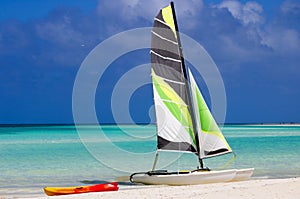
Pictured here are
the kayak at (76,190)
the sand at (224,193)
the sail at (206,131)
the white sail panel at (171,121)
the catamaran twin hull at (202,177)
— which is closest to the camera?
the sand at (224,193)

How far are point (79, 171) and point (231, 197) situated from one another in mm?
13164

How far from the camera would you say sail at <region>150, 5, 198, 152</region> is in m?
17.4

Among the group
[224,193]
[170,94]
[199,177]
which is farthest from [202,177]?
[224,193]

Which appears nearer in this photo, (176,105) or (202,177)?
(202,177)

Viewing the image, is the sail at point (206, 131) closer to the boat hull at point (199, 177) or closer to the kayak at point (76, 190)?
the boat hull at point (199, 177)

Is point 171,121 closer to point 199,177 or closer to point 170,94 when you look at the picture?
point 170,94

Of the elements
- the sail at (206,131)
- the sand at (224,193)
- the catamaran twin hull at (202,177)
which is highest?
the sail at (206,131)

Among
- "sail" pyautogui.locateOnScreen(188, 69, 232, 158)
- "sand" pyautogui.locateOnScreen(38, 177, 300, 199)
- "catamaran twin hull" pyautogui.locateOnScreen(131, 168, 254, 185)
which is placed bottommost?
"sand" pyautogui.locateOnScreen(38, 177, 300, 199)

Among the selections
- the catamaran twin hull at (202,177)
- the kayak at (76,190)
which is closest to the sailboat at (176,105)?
the catamaran twin hull at (202,177)

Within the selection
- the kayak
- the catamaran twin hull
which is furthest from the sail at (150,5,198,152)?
the kayak

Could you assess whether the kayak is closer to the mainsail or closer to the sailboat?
the sailboat

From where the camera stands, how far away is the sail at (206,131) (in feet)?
56.1

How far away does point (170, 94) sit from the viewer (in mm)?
17500

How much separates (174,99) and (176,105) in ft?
0.67
